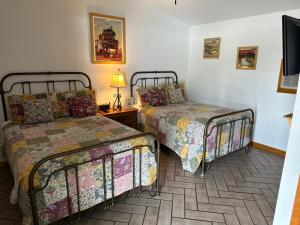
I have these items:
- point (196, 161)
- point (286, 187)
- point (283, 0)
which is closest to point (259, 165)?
point (196, 161)

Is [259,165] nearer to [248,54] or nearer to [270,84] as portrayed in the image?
[270,84]

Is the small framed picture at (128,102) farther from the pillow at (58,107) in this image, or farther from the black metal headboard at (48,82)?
the pillow at (58,107)

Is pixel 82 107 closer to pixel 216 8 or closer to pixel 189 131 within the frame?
pixel 189 131

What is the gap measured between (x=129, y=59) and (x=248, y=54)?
2073mm

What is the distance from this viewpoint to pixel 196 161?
2732 mm

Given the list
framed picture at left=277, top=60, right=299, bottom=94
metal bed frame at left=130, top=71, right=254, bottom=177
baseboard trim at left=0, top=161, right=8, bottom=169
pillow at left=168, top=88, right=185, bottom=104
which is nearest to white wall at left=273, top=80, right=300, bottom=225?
metal bed frame at left=130, top=71, right=254, bottom=177

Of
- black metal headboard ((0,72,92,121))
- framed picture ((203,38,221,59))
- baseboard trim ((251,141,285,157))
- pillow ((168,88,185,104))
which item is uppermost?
framed picture ((203,38,221,59))

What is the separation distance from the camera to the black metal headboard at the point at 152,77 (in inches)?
158

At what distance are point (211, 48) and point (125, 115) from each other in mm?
2199

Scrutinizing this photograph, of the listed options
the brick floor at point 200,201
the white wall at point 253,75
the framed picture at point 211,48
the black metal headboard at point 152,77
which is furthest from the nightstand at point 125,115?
the framed picture at point 211,48

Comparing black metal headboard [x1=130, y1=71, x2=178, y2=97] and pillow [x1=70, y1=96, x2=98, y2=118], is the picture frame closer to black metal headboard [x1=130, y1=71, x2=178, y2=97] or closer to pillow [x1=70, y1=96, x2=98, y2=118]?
black metal headboard [x1=130, y1=71, x2=178, y2=97]

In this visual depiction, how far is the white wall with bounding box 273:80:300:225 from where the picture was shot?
1.09 meters

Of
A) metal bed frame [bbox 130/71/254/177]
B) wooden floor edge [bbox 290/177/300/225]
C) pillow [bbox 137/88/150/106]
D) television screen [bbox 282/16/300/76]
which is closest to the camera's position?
wooden floor edge [bbox 290/177/300/225]

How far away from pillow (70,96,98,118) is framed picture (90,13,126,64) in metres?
0.78
